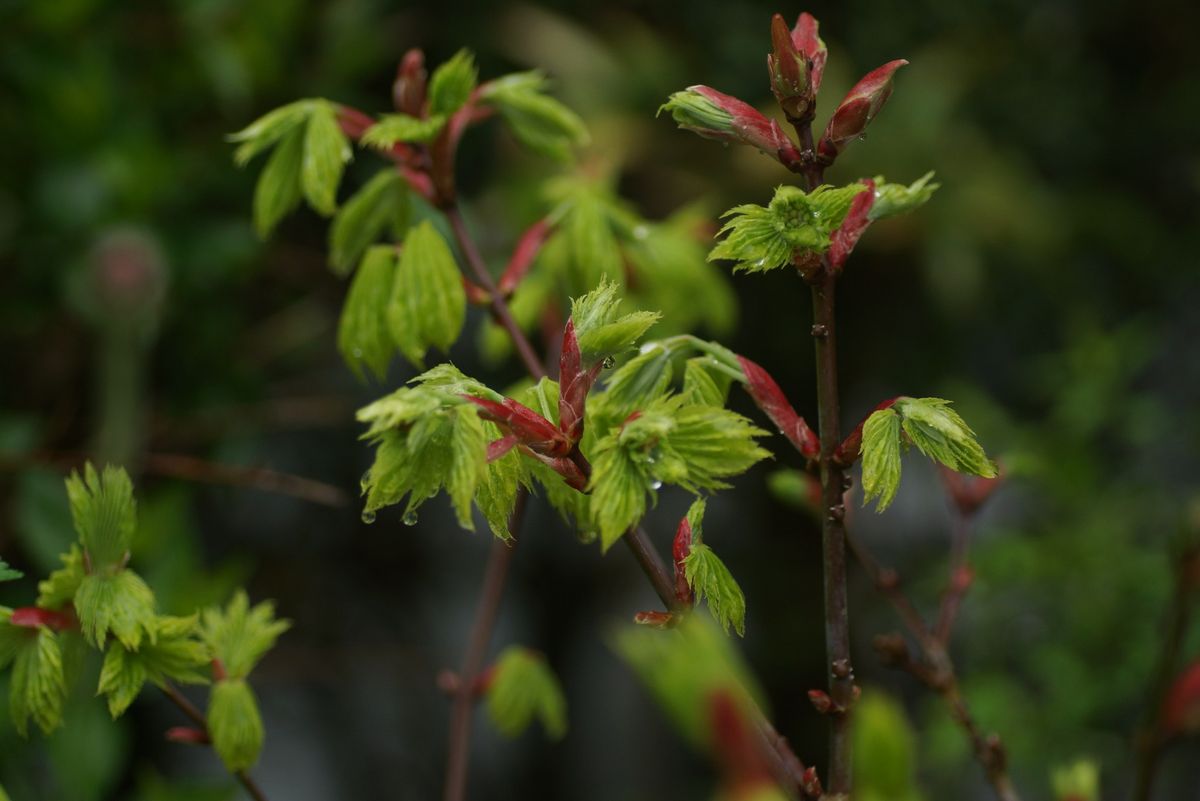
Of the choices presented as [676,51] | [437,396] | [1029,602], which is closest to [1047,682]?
[1029,602]

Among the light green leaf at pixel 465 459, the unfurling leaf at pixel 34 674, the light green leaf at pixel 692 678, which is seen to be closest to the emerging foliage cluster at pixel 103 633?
the unfurling leaf at pixel 34 674

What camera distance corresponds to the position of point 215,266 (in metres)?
1.13

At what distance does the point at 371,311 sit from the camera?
56 centimetres

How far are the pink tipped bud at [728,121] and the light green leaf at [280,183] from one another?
23 cm

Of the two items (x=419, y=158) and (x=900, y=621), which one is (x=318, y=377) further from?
(x=419, y=158)

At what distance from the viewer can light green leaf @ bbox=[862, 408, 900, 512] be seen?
15.5 inches

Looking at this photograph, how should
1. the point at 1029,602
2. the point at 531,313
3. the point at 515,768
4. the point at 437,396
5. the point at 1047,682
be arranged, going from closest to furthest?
1. the point at 437,396
2. the point at 531,313
3. the point at 1047,682
4. the point at 1029,602
5. the point at 515,768

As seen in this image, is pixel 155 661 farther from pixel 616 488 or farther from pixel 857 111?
pixel 857 111

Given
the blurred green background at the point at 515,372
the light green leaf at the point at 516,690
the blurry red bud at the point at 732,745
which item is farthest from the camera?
the blurred green background at the point at 515,372

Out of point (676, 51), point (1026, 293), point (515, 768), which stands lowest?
point (515, 768)

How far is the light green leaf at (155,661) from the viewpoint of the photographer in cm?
43

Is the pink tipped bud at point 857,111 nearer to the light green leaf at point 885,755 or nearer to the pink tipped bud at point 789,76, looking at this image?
the pink tipped bud at point 789,76

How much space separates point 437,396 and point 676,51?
4.33 ft

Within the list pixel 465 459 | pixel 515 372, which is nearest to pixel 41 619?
pixel 465 459
